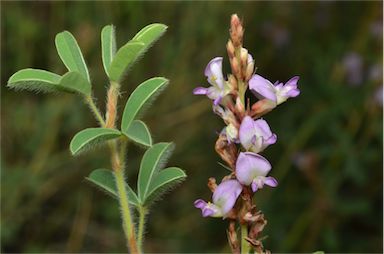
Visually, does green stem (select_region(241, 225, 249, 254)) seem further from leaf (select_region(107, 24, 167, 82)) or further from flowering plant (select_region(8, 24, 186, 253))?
leaf (select_region(107, 24, 167, 82))

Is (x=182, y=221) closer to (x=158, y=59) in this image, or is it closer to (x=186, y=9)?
(x=158, y=59)

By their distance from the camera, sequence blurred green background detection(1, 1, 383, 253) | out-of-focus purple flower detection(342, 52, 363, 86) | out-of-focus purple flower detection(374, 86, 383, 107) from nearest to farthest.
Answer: out-of-focus purple flower detection(374, 86, 383, 107), blurred green background detection(1, 1, 383, 253), out-of-focus purple flower detection(342, 52, 363, 86)

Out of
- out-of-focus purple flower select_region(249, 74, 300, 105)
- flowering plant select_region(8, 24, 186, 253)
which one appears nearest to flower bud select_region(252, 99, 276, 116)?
out-of-focus purple flower select_region(249, 74, 300, 105)

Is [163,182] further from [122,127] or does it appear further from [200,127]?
[200,127]

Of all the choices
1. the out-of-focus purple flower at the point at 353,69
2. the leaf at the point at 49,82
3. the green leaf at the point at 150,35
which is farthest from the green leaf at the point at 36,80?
the out-of-focus purple flower at the point at 353,69

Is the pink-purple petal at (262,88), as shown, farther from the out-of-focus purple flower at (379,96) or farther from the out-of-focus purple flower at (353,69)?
the out-of-focus purple flower at (353,69)

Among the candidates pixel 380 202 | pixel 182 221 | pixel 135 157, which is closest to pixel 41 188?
pixel 135 157
